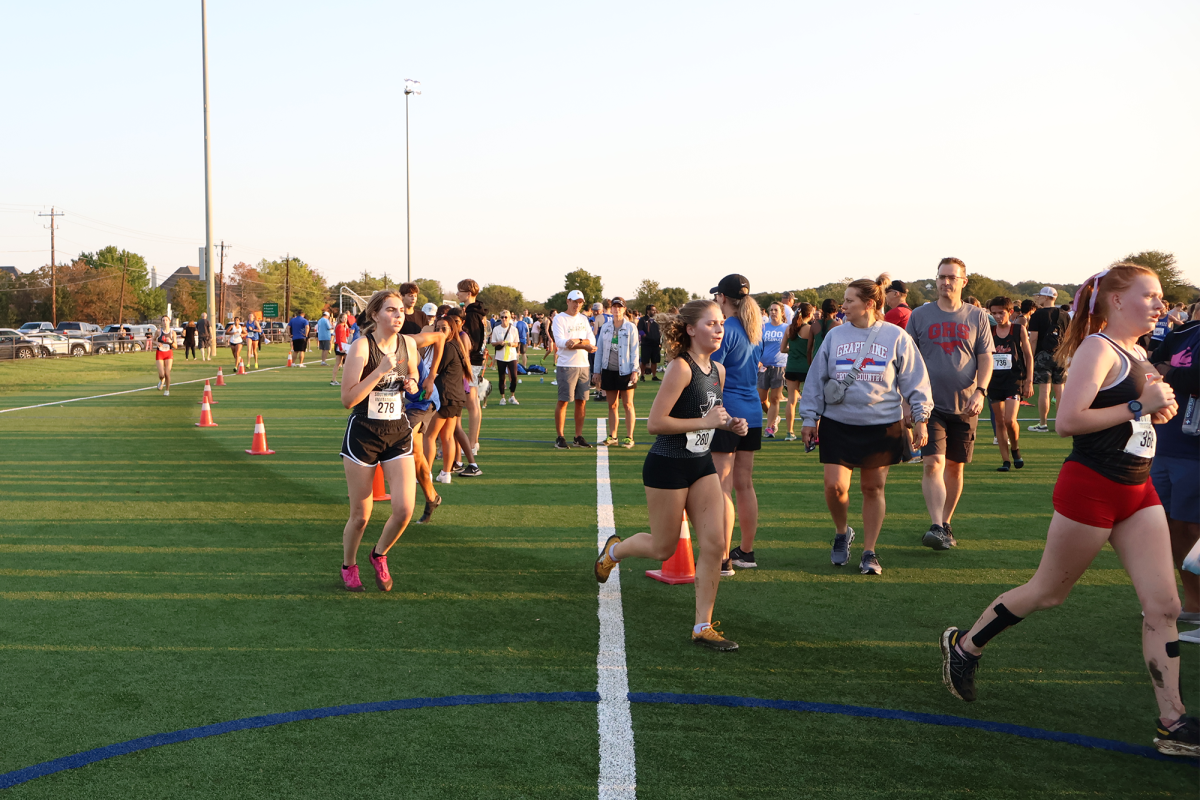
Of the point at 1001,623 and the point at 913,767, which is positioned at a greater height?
the point at 1001,623

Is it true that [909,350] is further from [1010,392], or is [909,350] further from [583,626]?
[1010,392]

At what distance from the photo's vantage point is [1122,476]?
12.2 feet

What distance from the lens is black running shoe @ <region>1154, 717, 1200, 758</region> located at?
367 cm

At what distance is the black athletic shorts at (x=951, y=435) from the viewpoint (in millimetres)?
6969

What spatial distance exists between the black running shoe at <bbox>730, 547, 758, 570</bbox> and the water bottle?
9.18 feet

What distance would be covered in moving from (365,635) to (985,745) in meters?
3.17

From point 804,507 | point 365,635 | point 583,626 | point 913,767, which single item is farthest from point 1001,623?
point 804,507

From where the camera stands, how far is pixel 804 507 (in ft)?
28.8

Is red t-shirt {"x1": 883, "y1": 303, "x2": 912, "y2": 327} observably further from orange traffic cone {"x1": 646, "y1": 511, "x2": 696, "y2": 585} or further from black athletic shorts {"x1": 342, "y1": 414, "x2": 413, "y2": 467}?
black athletic shorts {"x1": 342, "y1": 414, "x2": 413, "y2": 467}

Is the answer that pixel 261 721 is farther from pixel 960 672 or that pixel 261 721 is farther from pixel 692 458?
pixel 960 672

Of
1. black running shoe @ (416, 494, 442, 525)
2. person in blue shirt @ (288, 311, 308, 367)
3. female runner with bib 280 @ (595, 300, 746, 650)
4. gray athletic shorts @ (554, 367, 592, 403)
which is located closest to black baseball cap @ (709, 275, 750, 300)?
female runner with bib 280 @ (595, 300, 746, 650)

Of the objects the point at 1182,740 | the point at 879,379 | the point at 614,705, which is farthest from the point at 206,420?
the point at 1182,740

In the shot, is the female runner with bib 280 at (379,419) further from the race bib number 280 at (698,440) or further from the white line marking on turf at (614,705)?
the race bib number 280 at (698,440)

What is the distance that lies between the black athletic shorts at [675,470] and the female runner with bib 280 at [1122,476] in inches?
66.5
